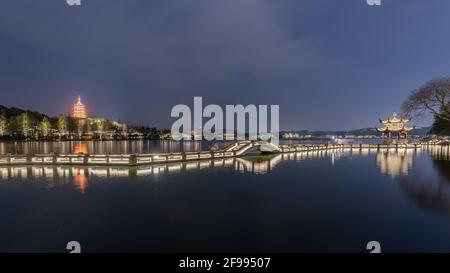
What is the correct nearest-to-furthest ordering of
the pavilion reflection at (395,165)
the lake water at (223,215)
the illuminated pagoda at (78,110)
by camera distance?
1. the lake water at (223,215)
2. the pavilion reflection at (395,165)
3. the illuminated pagoda at (78,110)

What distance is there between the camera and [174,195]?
37.5ft

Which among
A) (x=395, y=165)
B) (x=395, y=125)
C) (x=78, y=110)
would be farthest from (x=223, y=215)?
(x=78, y=110)

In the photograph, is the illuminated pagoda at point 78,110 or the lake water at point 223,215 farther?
the illuminated pagoda at point 78,110

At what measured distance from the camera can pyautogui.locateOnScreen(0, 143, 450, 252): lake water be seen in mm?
6641

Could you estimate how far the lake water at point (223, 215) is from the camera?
664 centimetres

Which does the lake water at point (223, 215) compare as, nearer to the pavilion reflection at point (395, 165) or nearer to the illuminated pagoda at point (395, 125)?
the pavilion reflection at point (395, 165)

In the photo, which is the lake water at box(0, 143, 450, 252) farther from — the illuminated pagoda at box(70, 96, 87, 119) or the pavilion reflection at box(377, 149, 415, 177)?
the illuminated pagoda at box(70, 96, 87, 119)

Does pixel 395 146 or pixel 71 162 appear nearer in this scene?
pixel 71 162

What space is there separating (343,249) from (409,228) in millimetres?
2890

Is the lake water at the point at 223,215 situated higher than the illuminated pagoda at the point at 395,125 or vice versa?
the illuminated pagoda at the point at 395,125

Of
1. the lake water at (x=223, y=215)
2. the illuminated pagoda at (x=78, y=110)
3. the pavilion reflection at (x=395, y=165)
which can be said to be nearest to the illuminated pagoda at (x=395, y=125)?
the pavilion reflection at (x=395, y=165)

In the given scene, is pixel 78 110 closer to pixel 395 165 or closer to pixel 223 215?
pixel 395 165

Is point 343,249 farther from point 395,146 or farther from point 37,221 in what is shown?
point 395,146
